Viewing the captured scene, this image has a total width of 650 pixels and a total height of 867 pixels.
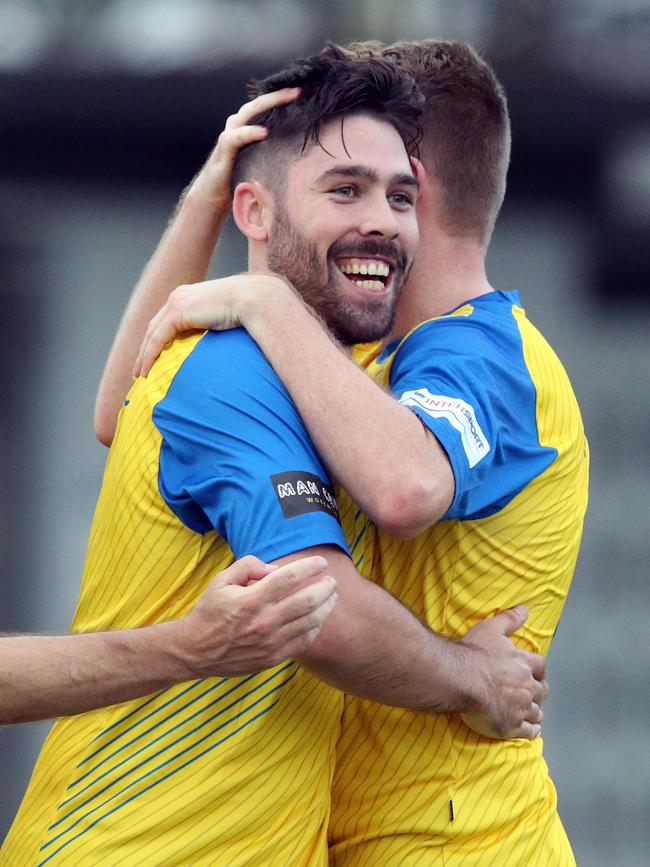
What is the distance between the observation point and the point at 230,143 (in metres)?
3.37

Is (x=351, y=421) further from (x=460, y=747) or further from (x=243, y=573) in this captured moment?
(x=460, y=747)

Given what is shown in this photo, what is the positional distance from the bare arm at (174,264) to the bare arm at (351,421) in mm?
683

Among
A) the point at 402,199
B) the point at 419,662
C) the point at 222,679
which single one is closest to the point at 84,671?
the point at 222,679

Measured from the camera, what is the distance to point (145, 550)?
115 inches

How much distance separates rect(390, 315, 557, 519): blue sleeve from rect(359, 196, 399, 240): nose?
Result: 0.21 metres

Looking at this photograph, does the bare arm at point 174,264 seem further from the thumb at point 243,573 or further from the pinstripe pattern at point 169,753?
the thumb at point 243,573

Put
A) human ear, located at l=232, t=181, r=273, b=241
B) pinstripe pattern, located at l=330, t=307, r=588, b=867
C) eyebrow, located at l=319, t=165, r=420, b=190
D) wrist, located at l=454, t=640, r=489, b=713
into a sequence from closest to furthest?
wrist, located at l=454, t=640, r=489, b=713
pinstripe pattern, located at l=330, t=307, r=588, b=867
eyebrow, located at l=319, t=165, r=420, b=190
human ear, located at l=232, t=181, r=273, b=241

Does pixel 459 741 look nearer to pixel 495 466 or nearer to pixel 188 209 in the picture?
pixel 495 466

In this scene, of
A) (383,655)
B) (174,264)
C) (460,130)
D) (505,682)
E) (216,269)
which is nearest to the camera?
(383,655)

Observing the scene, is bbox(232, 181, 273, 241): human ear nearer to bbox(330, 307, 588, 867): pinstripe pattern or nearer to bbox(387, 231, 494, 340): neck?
bbox(387, 231, 494, 340): neck

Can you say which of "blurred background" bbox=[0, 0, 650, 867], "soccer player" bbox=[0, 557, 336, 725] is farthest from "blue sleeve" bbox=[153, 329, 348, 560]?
"blurred background" bbox=[0, 0, 650, 867]

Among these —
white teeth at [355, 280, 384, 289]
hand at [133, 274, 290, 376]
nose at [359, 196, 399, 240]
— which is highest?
nose at [359, 196, 399, 240]

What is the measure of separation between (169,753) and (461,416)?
33.3 inches

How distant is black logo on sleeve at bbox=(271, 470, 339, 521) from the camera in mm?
2680
